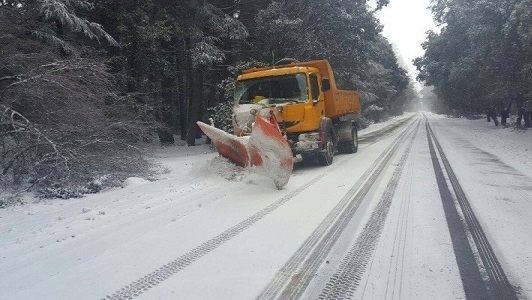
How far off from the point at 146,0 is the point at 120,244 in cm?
1345

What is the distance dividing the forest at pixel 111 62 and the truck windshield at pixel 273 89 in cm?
282

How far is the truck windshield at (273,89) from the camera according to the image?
9.73m

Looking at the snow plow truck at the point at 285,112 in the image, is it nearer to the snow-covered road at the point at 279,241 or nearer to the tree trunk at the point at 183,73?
the snow-covered road at the point at 279,241

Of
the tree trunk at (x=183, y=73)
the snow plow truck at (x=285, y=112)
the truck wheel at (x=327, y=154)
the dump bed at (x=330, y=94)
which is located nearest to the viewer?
the snow plow truck at (x=285, y=112)

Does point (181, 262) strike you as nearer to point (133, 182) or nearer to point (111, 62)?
point (133, 182)

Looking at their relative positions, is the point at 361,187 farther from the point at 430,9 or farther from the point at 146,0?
the point at 430,9

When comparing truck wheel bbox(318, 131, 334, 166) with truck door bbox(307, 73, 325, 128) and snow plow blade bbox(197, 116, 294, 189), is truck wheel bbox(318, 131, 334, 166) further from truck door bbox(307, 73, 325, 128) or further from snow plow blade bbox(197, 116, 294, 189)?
snow plow blade bbox(197, 116, 294, 189)

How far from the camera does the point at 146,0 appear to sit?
50.1ft

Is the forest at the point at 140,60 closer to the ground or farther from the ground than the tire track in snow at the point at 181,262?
farther from the ground

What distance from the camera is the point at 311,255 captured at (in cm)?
389

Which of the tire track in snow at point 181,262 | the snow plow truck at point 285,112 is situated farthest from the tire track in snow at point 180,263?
the snow plow truck at point 285,112

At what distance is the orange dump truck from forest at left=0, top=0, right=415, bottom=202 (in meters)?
2.80

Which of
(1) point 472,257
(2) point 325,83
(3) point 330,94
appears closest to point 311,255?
(1) point 472,257

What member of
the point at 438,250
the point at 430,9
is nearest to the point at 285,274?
the point at 438,250
